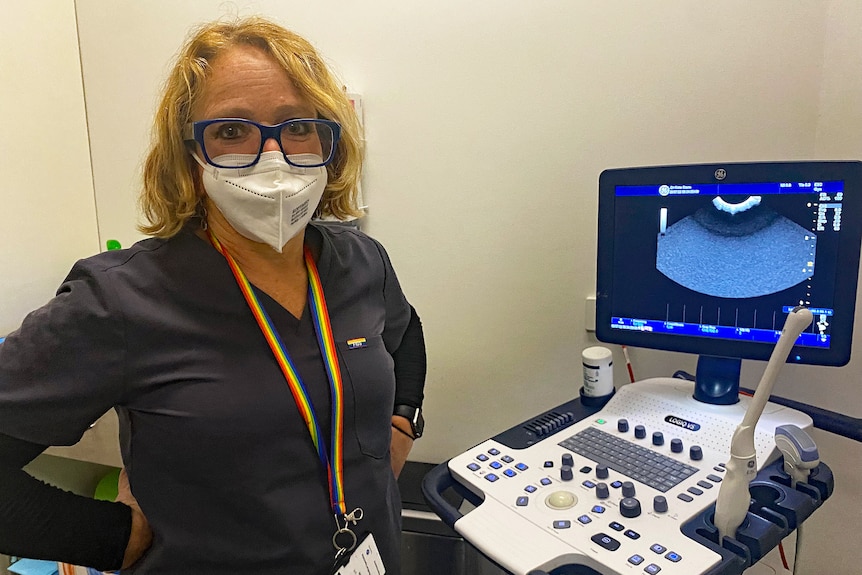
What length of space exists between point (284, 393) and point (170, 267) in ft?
0.84

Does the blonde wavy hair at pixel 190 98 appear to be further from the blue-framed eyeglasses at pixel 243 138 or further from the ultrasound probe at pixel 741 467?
the ultrasound probe at pixel 741 467

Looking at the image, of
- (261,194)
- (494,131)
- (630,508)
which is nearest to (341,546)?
(630,508)

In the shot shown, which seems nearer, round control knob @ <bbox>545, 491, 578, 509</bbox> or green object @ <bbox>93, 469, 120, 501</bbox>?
round control knob @ <bbox>545, 491, 578, 509</bbox>

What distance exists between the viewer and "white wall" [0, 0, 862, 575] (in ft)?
4.59

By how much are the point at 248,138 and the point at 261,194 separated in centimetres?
9

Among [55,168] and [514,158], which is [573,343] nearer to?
[514,158]

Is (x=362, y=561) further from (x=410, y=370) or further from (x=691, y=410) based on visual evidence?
(x=691, y=410)

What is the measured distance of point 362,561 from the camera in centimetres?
99

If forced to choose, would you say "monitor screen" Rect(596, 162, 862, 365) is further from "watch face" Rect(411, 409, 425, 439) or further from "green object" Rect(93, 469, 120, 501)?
"green object" Rect(93, 469, 120, 501)

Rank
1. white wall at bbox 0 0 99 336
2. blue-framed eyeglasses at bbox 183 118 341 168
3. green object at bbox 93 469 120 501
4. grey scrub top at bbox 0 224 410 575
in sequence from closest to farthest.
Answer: grey scrub top at bbox 0 224 410 575, blue-framed eyeglasses at bbox 183 118 341 168, white wall at bbox 0 0 99 336, green object at bbox 93 469 120 501

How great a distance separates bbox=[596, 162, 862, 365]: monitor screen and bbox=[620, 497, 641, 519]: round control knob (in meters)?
0.41

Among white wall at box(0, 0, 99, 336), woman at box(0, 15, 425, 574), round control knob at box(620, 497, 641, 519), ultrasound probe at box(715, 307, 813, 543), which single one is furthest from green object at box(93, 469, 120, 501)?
ultrasound probe at box(715, 307, 813, 543)

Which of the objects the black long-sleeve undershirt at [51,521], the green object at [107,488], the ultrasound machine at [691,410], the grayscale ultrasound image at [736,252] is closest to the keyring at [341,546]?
the ultrasound machine at [691,410]

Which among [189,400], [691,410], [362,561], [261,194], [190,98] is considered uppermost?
[190,98]
